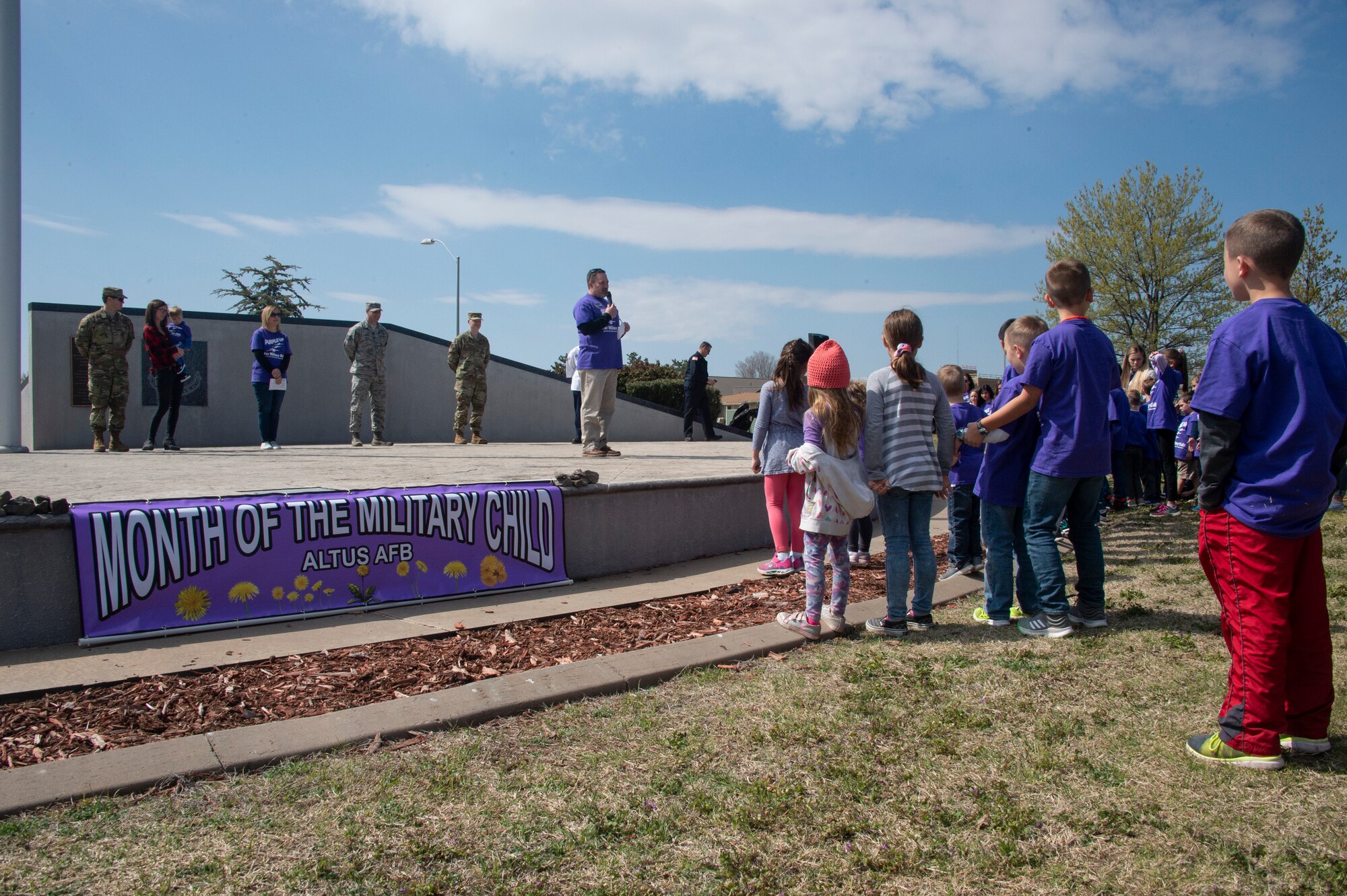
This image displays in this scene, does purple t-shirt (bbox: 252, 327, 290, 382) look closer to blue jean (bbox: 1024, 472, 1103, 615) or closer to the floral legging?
the floral legging

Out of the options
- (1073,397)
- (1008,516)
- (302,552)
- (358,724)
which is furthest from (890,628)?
(302,552)

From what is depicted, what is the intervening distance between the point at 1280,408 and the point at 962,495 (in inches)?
136

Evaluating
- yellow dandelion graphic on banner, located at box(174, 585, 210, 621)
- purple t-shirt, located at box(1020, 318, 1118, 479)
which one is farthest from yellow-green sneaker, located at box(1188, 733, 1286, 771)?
yellow dandelion graphic on banner, located at box(174, 585, 210, 621)

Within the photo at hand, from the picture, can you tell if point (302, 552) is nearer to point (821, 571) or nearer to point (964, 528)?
point (821, 571)

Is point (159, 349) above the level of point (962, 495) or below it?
above

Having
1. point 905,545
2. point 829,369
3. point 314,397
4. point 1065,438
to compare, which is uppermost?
point 314,397

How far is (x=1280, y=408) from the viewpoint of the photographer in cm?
290

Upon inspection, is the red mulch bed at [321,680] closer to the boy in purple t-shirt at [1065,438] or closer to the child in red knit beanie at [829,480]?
the child in red knit beanie at [829,480]

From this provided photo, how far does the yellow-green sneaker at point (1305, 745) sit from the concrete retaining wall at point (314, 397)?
49.9 feet

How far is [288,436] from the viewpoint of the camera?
53.1 ft

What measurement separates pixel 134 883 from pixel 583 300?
296 inches

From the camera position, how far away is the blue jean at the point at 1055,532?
4.47 m

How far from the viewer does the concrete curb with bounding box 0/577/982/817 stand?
2801 millimetres

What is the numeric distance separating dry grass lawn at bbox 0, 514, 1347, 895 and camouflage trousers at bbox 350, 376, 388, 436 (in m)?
10.8
